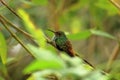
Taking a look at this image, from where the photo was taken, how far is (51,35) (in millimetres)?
1134

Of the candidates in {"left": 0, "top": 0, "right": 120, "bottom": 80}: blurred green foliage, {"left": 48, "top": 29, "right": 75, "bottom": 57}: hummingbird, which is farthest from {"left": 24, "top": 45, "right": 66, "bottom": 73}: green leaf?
{"left": 48, "top": 29, "right": 75, "bottom": 57}: hummingbird

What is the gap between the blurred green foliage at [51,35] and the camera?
511 millimetres

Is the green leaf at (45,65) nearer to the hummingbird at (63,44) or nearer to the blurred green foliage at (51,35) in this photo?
the blurred green foliage at (51,35)

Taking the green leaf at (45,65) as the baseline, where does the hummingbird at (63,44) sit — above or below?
above

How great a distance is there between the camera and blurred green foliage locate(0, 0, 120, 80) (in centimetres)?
51

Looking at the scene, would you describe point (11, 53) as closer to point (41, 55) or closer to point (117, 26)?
point (117, 26)

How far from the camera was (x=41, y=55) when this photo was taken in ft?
1.64

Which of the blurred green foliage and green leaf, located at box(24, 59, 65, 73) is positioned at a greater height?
the blurred green foliage

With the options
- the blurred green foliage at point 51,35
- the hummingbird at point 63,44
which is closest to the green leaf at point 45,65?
the blurred green foliage at point 51,35

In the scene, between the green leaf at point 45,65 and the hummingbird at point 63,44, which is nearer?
the green leaf at point 45,65

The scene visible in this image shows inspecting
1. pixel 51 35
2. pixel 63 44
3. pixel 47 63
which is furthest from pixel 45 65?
pixel 51 35

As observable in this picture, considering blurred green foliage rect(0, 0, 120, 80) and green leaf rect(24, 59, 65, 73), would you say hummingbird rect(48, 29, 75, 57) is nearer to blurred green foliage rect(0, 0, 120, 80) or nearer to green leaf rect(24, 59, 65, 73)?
blurred green foliage rect(0, 0, 120, 80)

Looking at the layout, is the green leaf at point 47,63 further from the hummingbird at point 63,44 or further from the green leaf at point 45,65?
the hummingbird at point 63,44

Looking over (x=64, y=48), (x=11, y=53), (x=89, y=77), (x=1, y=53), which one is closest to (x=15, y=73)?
(x=11, y=53)
